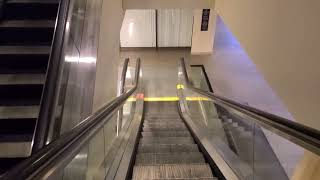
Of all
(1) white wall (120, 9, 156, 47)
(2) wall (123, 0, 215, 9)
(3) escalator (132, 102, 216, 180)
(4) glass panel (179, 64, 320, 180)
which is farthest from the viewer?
(1) white wall (120, 9, 156, 47)

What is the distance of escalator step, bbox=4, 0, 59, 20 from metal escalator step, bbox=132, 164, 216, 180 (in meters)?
2.00

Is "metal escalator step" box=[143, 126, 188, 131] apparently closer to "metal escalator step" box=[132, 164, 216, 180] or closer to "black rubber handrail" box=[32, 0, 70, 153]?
"metal escalator step" box=[132, 164, 216, 180]

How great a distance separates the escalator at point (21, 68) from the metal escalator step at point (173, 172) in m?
1.14

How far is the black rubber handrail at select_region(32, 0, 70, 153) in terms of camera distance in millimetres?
1959

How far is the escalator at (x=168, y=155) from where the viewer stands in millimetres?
3285

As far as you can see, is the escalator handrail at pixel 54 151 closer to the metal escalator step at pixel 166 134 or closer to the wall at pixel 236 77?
the metal escalator step at pixel 166 134

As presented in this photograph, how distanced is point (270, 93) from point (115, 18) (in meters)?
5.11

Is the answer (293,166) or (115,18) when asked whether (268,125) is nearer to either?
(293,166)

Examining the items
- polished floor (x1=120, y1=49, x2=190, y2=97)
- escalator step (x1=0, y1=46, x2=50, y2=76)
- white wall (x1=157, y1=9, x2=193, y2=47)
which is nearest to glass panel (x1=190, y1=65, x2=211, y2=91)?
polished floor (x1=120, y1=49, x2=190, y2=97)

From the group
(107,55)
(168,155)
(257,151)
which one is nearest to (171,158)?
(168,155)

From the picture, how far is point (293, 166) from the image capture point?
3.52 metres

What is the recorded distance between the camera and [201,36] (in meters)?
11.5

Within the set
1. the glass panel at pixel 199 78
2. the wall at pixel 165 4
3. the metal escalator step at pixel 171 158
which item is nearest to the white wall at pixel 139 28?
the glass panel at pixel 199 78

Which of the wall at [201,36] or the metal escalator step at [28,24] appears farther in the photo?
the wall at [201,36]
